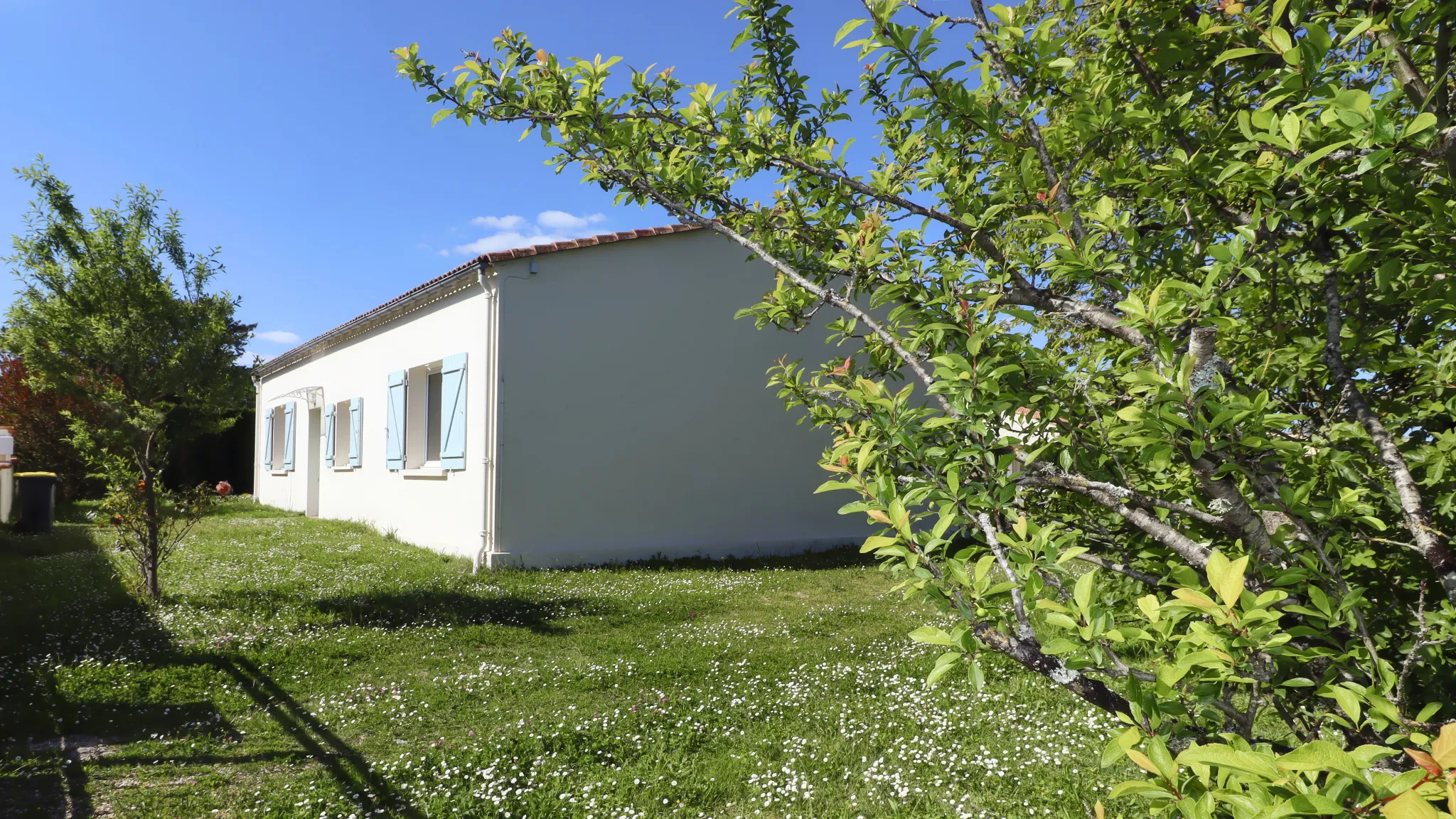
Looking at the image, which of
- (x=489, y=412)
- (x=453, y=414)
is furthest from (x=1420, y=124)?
(x=453, y=414)

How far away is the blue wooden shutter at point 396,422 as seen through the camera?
12.2 m

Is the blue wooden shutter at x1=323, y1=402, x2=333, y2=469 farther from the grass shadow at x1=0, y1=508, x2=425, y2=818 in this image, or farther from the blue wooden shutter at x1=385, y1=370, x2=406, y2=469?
the grass shadow at x1=0, y1=508, x2=425, y2=818

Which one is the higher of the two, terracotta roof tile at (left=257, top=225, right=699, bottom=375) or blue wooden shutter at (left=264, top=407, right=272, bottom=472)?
terracotta roof tile at (left=257, top=225, right=699, bottom=375)

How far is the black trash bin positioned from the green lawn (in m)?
5.89

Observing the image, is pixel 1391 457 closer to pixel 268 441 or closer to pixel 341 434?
pixel 341 434

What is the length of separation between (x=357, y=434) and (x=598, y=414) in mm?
6313

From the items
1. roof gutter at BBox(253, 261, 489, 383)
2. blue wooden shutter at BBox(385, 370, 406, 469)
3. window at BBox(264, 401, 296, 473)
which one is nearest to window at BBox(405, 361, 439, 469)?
blue wooden shutter at BBox(385, 370, 406, 469)

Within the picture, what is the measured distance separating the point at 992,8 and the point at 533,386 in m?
8.56

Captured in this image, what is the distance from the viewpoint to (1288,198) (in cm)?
185

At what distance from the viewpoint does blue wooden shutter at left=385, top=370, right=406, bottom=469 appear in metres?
12.2

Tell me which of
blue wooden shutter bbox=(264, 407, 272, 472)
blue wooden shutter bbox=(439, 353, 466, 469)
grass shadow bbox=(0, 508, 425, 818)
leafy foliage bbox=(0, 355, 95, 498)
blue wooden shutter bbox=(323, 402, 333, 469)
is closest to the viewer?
grass shadow bbox=(0, 508, 425, 818)

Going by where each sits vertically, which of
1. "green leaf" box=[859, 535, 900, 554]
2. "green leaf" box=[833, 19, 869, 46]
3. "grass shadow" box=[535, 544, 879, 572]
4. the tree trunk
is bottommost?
"grass shadow" box=[535, 544, 879, 572]

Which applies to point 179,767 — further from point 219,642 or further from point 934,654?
point 934,654

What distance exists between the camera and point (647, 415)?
35.5 ft
